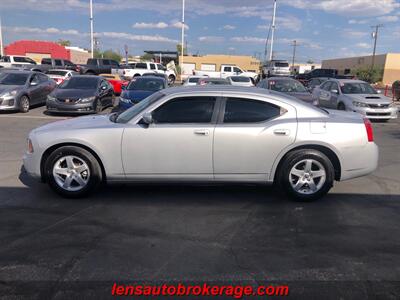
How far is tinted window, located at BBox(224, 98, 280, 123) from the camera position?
5.02 meters

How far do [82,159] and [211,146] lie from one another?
1.73 metres

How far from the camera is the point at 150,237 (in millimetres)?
4078

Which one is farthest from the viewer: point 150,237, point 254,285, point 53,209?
point 53,209

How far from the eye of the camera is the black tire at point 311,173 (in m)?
5.00

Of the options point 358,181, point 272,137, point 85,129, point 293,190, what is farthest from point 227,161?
point 358,181

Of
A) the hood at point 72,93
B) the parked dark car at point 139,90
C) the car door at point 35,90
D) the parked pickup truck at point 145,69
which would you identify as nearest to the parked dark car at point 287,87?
the parked dark car at point 139,90

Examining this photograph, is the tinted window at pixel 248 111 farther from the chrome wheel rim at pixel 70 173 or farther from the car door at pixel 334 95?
the car door at pixel 334 95

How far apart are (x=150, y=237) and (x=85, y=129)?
72.5 inches

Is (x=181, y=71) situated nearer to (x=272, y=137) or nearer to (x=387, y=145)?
(x=387, y=145)

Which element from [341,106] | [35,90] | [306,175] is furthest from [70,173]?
[341,106]

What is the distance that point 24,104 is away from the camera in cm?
1411

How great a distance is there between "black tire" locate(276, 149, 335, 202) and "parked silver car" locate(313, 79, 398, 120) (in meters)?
9.38

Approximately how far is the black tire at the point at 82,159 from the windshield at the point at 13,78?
1106 cm

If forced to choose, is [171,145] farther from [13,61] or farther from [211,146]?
[13,61]
